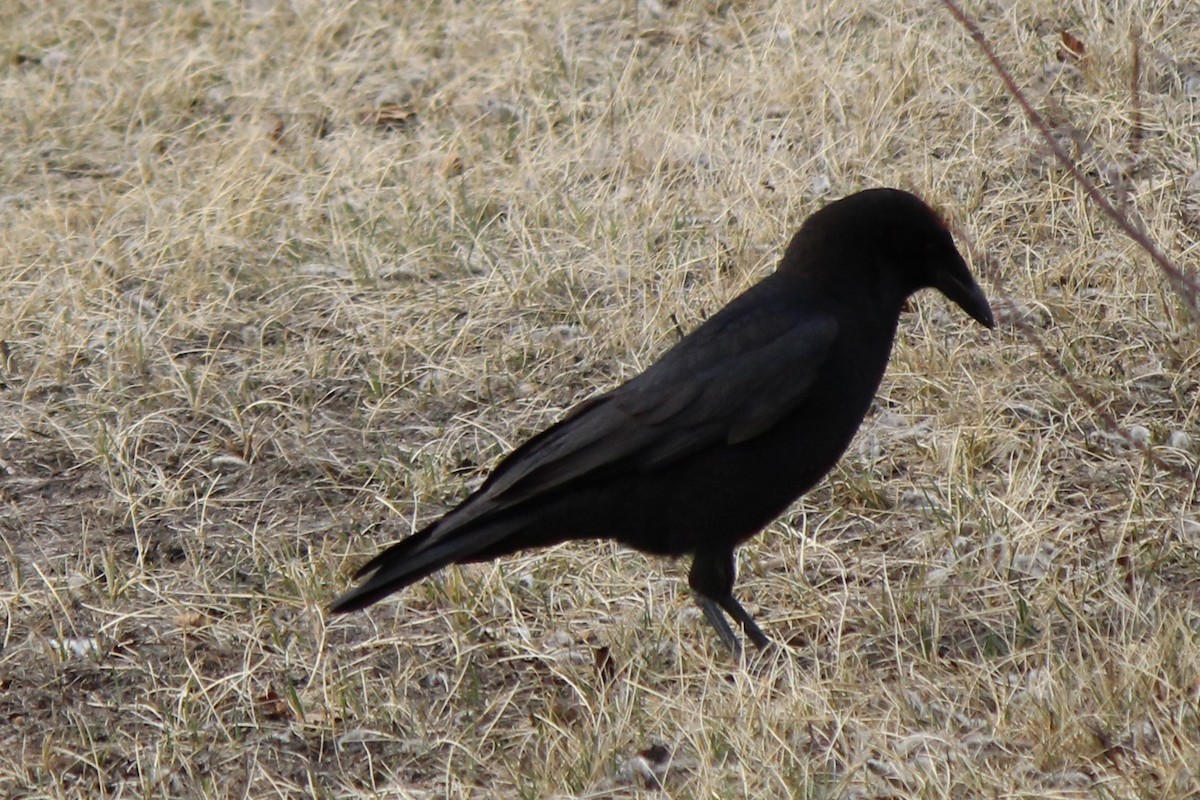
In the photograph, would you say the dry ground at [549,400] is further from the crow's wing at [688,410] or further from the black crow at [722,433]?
the crow's wing at [688,410]

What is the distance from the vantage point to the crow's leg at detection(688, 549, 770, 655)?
4184 millimetres

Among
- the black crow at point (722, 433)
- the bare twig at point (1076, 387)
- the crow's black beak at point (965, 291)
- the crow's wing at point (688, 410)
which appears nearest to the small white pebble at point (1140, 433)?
the bare twig at point (1076, 387)

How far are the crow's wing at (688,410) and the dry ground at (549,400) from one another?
0.55 meters

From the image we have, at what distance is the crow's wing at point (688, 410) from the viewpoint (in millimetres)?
4035

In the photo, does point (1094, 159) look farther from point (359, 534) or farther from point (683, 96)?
point (359, 534)

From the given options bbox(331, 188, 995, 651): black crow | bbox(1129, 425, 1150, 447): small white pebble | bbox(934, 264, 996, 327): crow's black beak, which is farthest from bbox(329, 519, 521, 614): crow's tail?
bbox(1129, 425, 1150, 447): small white pebble

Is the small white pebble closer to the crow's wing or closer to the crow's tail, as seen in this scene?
the crow's wing

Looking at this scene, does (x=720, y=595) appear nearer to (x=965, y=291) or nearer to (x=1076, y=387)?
(x=965, y=291)

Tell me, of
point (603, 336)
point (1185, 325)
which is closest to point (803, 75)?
point (603, 336)

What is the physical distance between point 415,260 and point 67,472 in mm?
1662

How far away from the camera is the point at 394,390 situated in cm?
573

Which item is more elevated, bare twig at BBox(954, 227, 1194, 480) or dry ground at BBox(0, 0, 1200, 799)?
bare twig at BBox(954, 227, 1194, 480)

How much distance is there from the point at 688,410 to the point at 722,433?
113 mm

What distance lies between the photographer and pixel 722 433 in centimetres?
412
